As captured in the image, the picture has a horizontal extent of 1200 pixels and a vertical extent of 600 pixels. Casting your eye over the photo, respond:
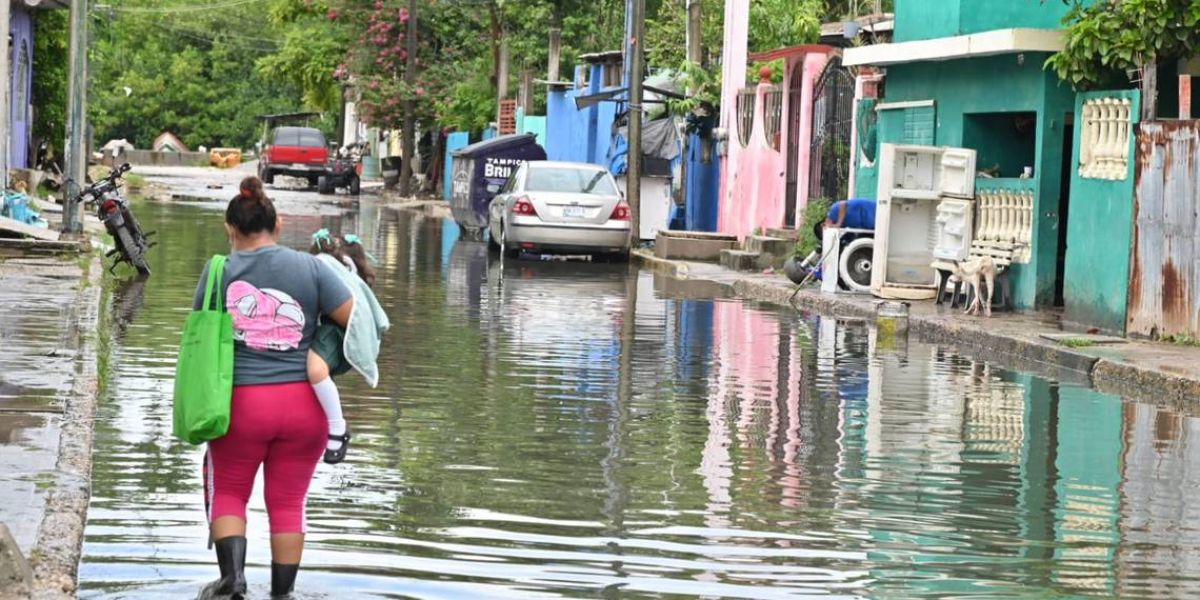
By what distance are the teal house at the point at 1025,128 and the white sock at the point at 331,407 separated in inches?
509

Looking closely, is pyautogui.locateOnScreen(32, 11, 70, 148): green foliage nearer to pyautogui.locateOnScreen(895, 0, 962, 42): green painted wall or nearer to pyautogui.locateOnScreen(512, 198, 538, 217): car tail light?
pyautogui.locateOnScreen(512, 198, 538, 217): car tail light

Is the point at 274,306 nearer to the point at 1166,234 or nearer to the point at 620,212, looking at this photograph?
the point at 1166,234

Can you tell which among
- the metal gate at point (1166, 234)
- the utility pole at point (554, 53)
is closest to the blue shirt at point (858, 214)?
→ the metal gate at point (1166, 234)

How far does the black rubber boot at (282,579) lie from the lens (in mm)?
6918

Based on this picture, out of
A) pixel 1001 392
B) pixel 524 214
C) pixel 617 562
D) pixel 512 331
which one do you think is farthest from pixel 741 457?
pixel 524 214

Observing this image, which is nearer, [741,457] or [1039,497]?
[1039,497]

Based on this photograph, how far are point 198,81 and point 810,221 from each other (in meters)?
73.6

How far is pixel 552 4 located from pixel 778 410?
41676 mm

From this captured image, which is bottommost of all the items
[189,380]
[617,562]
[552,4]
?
[617,562]

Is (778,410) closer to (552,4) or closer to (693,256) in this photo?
(693,256)

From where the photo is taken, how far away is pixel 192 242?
1168 inches

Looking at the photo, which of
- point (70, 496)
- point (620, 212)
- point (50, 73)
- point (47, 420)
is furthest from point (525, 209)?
point (70, 496)

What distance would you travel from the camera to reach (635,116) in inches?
1334

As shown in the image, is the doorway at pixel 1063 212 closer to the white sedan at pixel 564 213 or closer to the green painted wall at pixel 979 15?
the green painted wall at pixel 979 15
